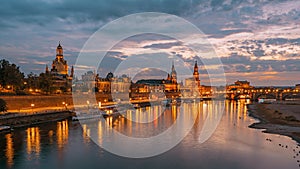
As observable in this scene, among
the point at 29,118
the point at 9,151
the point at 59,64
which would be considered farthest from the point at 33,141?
the point at 59,64

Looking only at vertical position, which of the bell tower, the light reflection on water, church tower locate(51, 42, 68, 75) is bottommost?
the light reflection on water

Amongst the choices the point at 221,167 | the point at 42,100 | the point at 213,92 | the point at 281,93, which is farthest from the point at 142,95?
the point at 221,167

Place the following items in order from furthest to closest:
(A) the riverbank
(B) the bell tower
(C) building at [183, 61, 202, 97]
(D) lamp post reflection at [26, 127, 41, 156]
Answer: (C) building at [183, 61, 202, 97] < (B) the bell tower < (A) the riverbank < (D) lamp post reflection at [26, 127, 41, 156]

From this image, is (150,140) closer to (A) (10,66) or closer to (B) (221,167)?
(B) (221,167)

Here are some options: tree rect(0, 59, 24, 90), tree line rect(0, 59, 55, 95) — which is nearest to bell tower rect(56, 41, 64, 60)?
tree line rect(0, 59, 55, 95)

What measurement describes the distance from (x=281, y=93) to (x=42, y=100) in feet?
299

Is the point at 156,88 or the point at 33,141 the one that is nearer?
the point at 33,141

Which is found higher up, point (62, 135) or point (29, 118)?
point (29, 118)

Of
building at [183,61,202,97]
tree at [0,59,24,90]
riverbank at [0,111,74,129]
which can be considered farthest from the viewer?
building at [183,61,202,97]

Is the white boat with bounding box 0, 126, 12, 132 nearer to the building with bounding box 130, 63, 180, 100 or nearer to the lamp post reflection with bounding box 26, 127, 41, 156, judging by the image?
the lamp post reflection with bounding box 26, 127, 41, 156

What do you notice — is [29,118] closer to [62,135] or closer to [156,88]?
[62,135]

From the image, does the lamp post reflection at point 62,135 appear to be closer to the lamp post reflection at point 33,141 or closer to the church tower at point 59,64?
the lamp post reflection at point 33,141

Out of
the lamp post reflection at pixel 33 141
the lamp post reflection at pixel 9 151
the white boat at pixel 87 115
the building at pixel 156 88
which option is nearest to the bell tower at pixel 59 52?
the building at pixel 156 88

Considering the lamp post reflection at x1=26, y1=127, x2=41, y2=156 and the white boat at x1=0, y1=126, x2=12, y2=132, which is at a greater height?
the white boat at x1=0, y1=126, x2=12, y2=132
